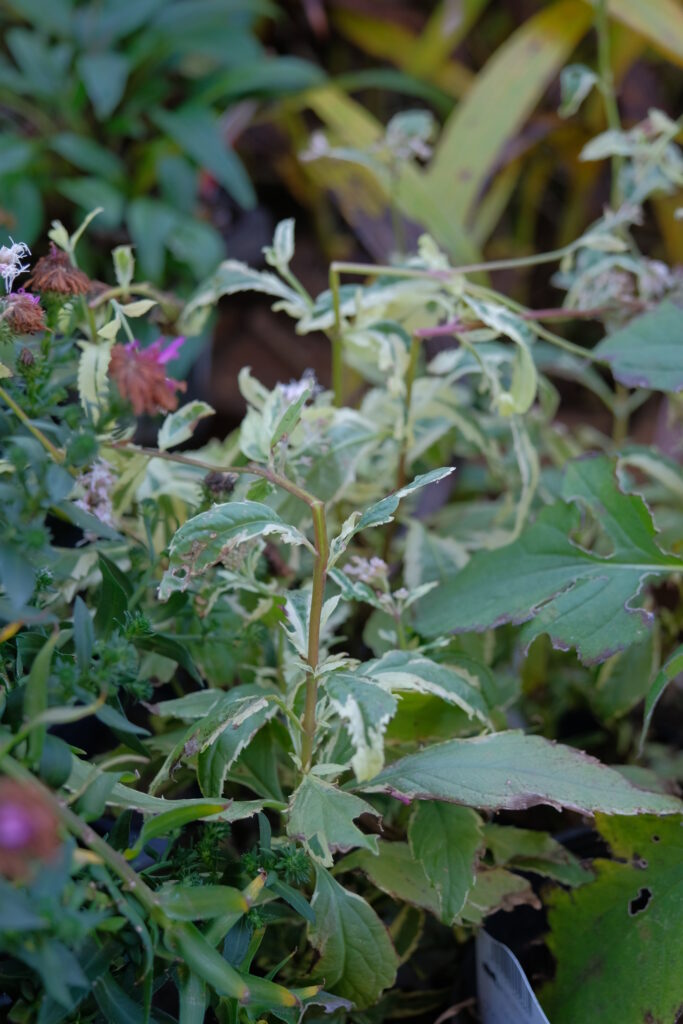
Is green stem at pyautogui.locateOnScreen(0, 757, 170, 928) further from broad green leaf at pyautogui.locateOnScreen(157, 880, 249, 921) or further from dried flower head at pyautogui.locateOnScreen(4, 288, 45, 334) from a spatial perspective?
dried flower head at pyautogui.locateOnScreen(4, 288, 45, 334)

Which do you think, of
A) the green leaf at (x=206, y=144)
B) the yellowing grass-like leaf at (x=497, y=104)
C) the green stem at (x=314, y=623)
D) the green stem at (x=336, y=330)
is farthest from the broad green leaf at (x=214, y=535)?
the green leaf at (x=206, y=144)

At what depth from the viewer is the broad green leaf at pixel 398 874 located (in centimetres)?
52

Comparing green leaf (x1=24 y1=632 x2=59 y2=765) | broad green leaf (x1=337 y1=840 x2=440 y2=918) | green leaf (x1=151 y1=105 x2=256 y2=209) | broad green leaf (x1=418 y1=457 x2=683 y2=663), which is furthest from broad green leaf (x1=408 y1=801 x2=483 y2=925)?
green leaf (x1=151 y1=105 x2=256 y2=209)

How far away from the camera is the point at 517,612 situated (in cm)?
58

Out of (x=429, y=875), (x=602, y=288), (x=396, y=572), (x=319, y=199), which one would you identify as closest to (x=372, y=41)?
(x=319, y=199)

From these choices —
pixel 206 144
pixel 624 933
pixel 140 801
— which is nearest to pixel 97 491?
pixel 140 801

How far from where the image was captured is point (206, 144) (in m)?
1.42

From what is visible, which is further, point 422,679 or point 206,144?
point 206,144

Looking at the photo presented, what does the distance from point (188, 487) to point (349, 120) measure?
3.24 ft

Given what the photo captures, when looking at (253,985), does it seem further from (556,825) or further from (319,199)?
(319,199)

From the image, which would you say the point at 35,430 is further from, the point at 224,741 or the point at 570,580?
the point at 570,580

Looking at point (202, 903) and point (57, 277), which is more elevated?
Result: point (57, 277)

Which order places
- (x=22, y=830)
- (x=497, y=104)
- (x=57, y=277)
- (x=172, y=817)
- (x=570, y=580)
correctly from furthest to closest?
(x=497, y=104), (x=570, y=580), (x=57, y=277), (x=172, y=817), (x=22, y=830)

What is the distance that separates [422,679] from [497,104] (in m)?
1.13
